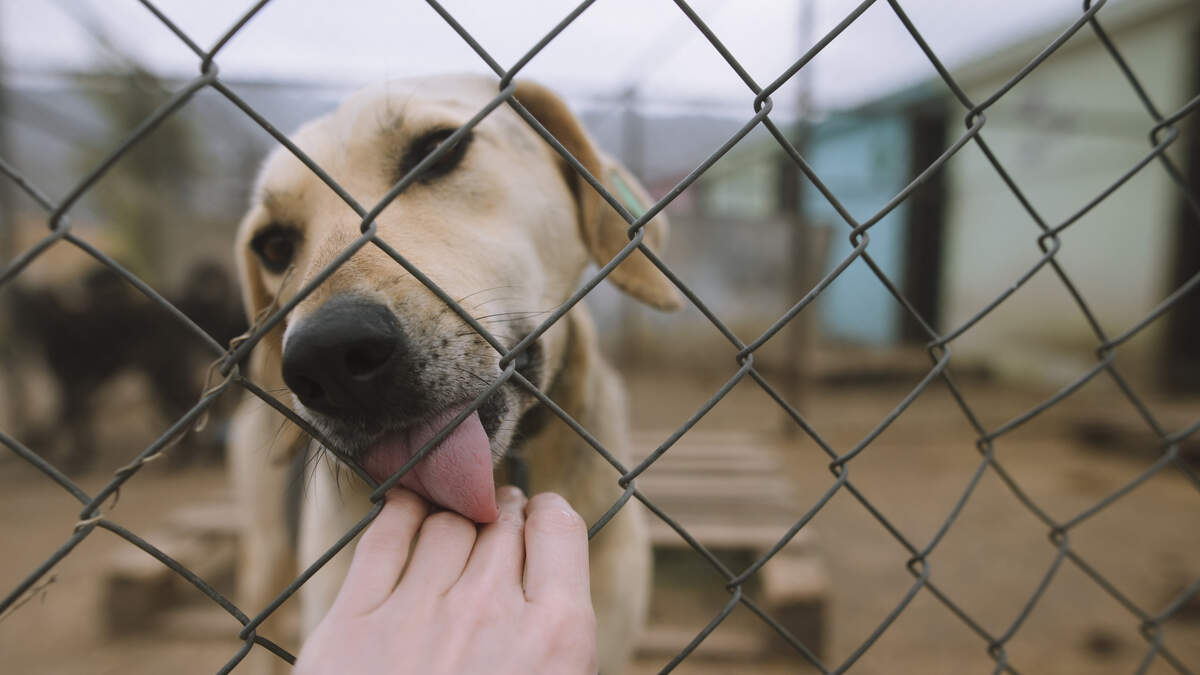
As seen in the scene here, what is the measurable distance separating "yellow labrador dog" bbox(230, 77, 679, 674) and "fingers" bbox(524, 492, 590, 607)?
2.6 inches

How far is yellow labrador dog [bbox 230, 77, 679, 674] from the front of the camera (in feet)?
2.70

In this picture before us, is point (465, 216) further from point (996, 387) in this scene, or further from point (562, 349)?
point (996, 387)

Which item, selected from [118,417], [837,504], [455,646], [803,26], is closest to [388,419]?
[455,646]

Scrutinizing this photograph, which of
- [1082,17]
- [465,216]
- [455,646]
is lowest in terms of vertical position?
[455,646]

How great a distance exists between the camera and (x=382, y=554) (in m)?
0.65

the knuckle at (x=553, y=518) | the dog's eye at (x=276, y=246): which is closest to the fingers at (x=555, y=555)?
the knuckle at (x=553, y=518)

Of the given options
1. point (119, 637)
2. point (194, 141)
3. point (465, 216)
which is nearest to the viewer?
point (465, 216)

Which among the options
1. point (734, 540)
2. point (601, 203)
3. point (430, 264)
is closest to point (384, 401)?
point (430, 264)

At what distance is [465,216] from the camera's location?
1263 millimetres

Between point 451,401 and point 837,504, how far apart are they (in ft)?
12.2

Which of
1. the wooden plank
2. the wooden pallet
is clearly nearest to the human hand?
the wooden pallet

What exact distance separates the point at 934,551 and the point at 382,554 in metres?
3.53

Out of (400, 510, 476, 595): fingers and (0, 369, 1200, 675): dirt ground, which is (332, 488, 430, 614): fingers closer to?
(400, 510, 476, 595): fingers

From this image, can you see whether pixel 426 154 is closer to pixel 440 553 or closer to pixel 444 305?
pixel 444 305
